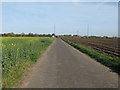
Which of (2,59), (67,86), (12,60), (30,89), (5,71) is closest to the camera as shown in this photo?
(30,89)

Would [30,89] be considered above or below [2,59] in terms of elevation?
below

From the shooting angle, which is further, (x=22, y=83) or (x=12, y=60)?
(x=12, y=60)

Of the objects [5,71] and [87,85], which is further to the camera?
[5,71]

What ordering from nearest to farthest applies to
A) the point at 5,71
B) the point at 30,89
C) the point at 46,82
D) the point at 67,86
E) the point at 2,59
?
the point at 30,89, the point at 67,86, the point at 46,82, the point at 5,71, the point at 2,59

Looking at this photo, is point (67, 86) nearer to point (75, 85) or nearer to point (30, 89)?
point (75, 85)

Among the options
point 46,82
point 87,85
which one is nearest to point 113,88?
point 87,85

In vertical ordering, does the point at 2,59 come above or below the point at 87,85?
above

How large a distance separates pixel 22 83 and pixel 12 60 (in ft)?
11.6

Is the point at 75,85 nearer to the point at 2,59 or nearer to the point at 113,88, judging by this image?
the point at 113,88

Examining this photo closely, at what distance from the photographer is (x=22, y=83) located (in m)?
7.57

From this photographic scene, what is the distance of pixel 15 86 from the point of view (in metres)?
7.07

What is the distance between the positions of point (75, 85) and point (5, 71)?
334cm

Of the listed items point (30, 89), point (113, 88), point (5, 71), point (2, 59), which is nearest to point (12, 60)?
point (2, 59)

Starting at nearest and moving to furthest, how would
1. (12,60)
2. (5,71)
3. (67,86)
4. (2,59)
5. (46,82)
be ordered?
(67,86) < (46,82) < (5,71) < (2,59) < (12,60)
